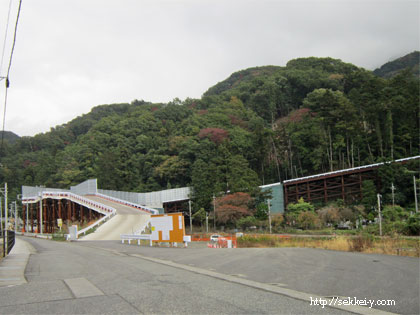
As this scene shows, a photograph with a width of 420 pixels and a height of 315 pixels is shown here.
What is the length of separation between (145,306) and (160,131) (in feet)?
289

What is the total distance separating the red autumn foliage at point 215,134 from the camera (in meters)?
76.4

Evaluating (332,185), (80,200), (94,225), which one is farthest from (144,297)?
(80,200)

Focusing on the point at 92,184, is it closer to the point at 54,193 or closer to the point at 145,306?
the point at 54,193

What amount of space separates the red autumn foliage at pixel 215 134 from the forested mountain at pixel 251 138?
0.22 meters

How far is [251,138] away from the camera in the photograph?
78.4 m

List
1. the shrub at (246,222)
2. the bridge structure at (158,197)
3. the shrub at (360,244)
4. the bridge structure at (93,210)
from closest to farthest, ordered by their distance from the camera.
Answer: the shrub at (360,244), the bridge structure at (93,210), the bridge structure at (158,197), the shrub at (246,222)

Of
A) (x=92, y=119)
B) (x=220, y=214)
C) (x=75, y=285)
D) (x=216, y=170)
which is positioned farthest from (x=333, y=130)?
(x=92, y=119)

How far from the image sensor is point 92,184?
236 ft

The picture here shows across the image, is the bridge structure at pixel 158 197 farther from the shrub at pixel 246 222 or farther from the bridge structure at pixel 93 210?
the shrub at pixel 246 222

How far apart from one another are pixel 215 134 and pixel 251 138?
745cm

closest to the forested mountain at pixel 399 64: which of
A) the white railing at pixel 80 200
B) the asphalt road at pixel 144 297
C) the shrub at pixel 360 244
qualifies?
the white railing at pixel 80 200

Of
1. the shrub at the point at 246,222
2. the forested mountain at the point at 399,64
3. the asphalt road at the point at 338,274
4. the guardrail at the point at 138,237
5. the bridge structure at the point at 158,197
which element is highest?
the forested mountain at the point at 399,64

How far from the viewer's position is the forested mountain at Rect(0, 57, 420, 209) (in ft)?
203

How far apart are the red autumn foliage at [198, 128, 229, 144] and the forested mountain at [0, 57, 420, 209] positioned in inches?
8.7
